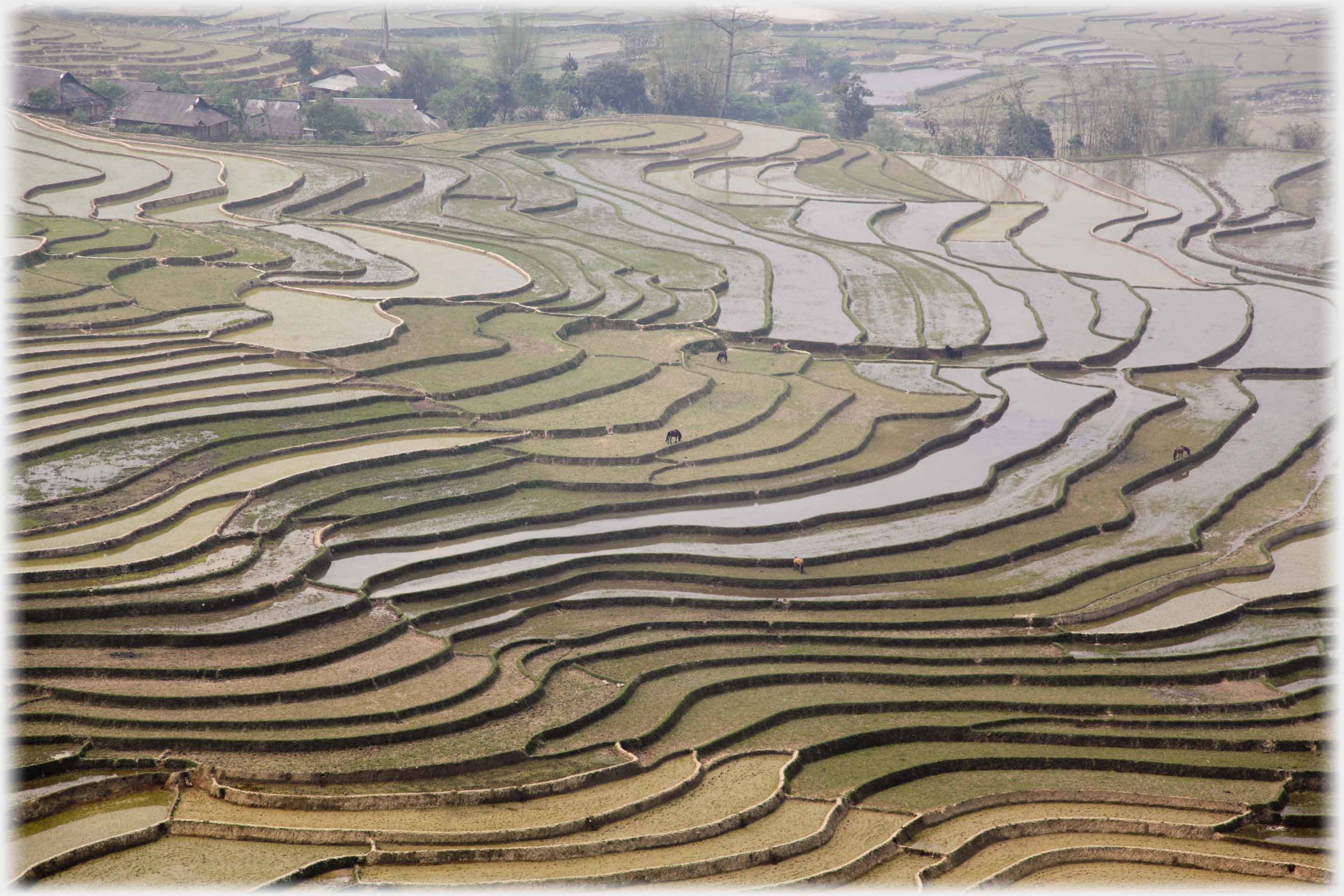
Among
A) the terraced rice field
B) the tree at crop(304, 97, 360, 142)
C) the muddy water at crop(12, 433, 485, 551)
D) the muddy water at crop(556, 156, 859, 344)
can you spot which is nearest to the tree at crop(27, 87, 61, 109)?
the terraced rice field

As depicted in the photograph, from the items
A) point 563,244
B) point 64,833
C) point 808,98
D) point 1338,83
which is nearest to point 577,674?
point 64,833

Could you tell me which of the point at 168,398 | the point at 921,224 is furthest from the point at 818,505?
the point at 921,224

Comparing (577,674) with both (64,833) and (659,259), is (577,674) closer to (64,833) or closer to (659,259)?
(64,833)

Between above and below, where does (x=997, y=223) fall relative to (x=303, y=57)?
below

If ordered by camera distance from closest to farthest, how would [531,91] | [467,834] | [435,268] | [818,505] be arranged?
[467,834] → [818,505] → [435,268] → [531,91]

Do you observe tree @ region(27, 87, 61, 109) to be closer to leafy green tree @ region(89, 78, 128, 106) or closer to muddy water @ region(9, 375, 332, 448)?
leafy green tree @ region(89, 78, 128, 106)

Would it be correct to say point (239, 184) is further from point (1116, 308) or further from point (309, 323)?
point (1116, 308)

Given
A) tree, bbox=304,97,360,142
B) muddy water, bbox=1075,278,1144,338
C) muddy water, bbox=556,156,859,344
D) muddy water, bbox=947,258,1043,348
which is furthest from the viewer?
tree, bbox=304,97,360,142
